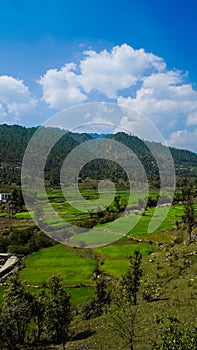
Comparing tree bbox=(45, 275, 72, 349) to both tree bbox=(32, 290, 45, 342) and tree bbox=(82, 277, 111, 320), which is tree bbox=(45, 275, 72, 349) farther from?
tree bbox=(82, 277, 111, 320)

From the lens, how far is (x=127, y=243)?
63.5 metres

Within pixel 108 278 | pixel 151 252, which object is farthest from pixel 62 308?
pixel 151 252

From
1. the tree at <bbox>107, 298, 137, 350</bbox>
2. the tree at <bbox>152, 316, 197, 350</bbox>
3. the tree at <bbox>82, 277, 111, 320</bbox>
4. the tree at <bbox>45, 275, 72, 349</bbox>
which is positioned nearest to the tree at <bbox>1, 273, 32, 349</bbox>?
the tree at <bbox>45, 275, 72, 349</bbox>

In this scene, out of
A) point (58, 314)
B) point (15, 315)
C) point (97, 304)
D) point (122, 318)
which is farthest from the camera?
point (97, 304)

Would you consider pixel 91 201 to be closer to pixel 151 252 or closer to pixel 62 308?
pixel 151 252

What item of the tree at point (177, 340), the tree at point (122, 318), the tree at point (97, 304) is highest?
the tree at point (177, 340)

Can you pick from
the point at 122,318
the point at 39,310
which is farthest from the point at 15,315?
the point at 122,318

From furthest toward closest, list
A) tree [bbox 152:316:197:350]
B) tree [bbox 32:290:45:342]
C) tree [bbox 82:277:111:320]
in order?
tree [bbox 82:277:111:320] < tree [bbox 32:290:45:342] < tree [bbox 152:316:197:350]

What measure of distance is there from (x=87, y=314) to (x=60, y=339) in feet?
15.4

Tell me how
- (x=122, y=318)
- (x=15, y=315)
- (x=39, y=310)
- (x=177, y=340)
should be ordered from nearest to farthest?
(x=177, y=340) → (x=122, y=318) → (x=15, y=315) → (x=39, y=310)

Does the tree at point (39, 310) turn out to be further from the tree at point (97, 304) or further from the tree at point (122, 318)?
the tree at point (122, 318)

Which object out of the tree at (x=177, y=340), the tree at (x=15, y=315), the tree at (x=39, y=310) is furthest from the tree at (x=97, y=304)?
the tree at (x=177, y=340)

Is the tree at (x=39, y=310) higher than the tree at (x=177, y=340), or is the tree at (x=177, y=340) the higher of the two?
the tree at (x=177, y=340)

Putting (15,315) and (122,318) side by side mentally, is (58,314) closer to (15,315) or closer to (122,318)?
(15,315)
